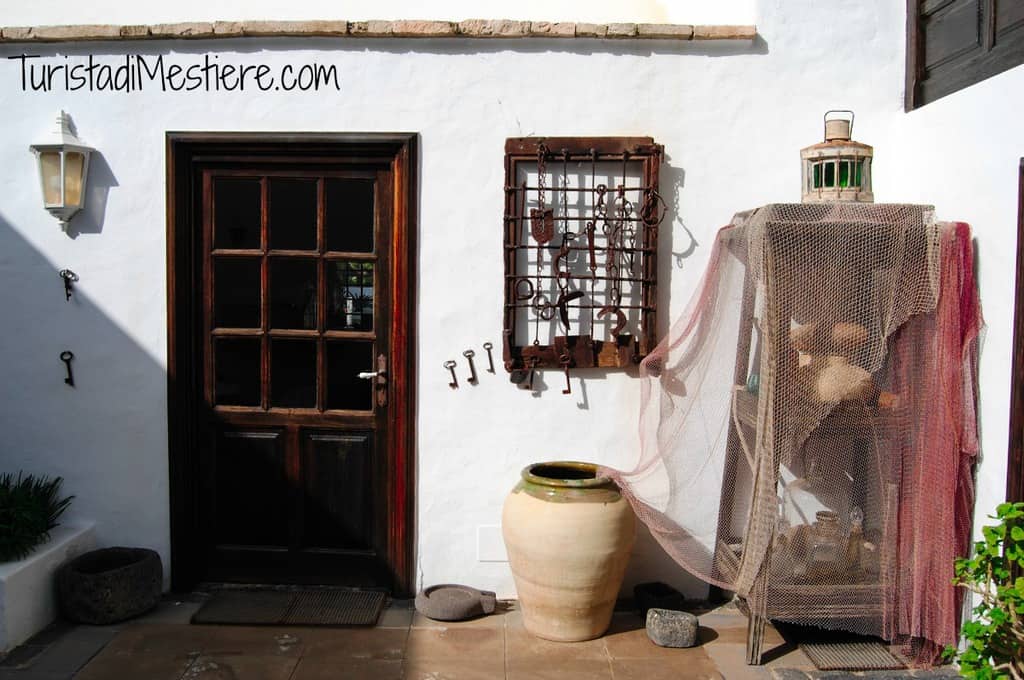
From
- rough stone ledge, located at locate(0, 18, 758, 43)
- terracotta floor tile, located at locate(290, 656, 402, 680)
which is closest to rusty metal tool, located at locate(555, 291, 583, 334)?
rough stone ledge, located at locate(0, 18, 758, 43)

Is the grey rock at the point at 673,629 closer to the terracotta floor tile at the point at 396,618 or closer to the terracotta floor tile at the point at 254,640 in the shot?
the terracotta floor tile at the point at 396,618

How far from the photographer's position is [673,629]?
3.70 m

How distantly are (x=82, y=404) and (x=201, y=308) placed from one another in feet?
2.27

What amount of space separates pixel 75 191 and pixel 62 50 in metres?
0.64

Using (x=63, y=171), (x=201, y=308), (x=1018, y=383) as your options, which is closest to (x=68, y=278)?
(x=63, y=171)

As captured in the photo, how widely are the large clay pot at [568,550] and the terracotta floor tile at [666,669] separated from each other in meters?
0.25

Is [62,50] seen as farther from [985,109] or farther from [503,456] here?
[985,109]

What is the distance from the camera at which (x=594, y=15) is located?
5.05 metres

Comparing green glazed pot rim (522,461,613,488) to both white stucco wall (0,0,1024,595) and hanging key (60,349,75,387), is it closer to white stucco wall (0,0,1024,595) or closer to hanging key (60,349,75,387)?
white stucco wall (0,0,1024,595)

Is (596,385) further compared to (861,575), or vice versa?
(596,385)

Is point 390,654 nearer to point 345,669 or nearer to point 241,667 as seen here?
point 345,669

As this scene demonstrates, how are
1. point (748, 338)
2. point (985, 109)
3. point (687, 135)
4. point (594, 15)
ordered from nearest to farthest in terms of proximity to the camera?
point (985, 109), point (748, 338), point (687, 135), point (594, 15)

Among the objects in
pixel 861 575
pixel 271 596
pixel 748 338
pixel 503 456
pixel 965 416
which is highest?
pixel 748 338

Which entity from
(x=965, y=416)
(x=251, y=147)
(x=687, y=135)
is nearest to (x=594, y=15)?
(x=687, y=135)
